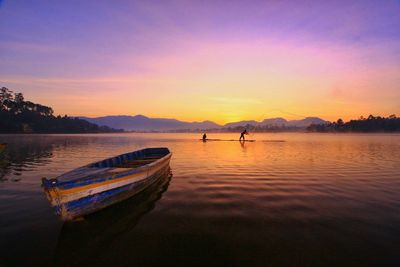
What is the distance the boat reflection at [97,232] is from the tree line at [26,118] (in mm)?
157357

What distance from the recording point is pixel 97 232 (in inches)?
356

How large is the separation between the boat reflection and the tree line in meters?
157

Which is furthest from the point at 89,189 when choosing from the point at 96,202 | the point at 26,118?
the point at 26,118

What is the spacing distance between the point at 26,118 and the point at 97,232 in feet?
573

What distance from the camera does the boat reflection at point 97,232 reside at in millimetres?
7395

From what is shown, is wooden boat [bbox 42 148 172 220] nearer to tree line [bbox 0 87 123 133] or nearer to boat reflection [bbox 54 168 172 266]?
boat reflection [bbox 54 168 172 266]

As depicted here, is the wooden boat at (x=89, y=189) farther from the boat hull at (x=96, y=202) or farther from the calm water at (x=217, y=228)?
the calm water at (x=217, y=228)

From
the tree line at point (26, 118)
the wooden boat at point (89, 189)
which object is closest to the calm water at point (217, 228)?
the wooden boat at point (89, 189)

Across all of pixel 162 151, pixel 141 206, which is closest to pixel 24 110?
pixel 162 151

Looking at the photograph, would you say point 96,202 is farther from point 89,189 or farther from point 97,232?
point 97,232

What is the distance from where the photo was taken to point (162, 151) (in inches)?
1053

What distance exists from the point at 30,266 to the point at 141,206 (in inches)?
218

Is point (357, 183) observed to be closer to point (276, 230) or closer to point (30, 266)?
point (276, 230)

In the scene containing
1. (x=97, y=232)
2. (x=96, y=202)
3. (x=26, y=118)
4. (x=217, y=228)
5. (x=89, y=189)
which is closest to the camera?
(x=97, y=232)
